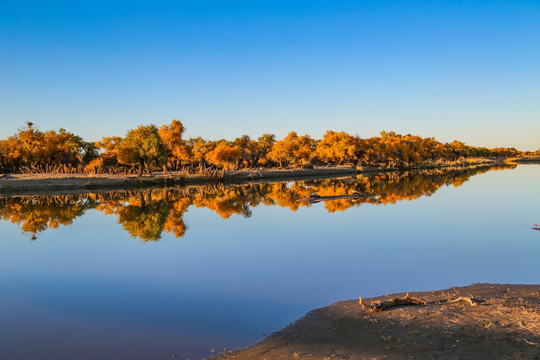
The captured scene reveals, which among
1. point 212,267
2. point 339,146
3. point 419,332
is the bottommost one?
point 212,267

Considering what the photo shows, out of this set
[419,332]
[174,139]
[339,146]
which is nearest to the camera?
[419,332]

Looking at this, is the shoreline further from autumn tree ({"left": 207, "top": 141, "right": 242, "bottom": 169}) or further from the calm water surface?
the calm water surface

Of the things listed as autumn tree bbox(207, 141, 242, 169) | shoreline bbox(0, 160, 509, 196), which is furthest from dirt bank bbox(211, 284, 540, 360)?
autumn tree bbox(207, 141, 242, 169)

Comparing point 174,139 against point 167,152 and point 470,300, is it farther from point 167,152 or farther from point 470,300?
point 470,300

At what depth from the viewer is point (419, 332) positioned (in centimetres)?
742

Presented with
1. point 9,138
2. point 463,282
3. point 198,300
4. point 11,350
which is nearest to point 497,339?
point 463,282

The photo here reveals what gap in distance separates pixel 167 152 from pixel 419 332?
6786cm

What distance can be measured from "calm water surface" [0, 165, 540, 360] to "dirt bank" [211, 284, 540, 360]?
1077 millimetres

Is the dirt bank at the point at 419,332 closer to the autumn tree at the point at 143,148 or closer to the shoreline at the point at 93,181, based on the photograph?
the shoreline at the point at 93,181

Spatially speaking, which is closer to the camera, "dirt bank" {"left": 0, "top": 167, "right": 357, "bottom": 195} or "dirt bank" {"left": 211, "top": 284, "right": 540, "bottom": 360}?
"dirt bank" {"left": 211, "top": 284, "right": 540, "bottom": 360}

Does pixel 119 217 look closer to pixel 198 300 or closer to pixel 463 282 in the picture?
pixel 198 300

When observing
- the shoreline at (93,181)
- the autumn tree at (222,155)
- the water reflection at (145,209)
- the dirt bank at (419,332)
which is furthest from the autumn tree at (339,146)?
the dirt bank at (419,332)

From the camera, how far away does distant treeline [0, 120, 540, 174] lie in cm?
6387

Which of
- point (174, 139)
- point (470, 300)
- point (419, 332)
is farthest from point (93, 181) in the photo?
point (419, 332)
